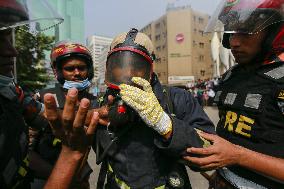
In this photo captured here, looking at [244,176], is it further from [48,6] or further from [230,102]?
[48,6]

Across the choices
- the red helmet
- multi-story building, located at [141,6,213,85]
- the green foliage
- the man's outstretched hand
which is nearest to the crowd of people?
the man's outstretched hand

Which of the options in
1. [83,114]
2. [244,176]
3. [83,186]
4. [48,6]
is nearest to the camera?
[83,114]

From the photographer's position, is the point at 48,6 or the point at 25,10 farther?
the point at 48,6

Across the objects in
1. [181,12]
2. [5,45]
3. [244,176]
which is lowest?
[244,176]

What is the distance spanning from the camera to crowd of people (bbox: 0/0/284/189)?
140 centimetres

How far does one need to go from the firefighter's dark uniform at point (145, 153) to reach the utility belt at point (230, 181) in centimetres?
21

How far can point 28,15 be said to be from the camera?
4.94 feet

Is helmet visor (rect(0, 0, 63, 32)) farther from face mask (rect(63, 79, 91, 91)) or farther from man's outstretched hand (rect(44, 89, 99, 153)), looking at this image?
face mask (rect(63, 79, 91, 91))

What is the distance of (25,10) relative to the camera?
4.92 feet

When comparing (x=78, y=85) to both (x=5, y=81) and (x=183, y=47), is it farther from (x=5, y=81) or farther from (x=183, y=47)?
(x=183, y=47)

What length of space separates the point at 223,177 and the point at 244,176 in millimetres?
193

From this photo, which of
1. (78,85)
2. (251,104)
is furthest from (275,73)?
(78,85)

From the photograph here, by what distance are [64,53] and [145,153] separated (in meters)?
1.64

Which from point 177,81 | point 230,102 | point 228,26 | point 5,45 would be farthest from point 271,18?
point 177,81
